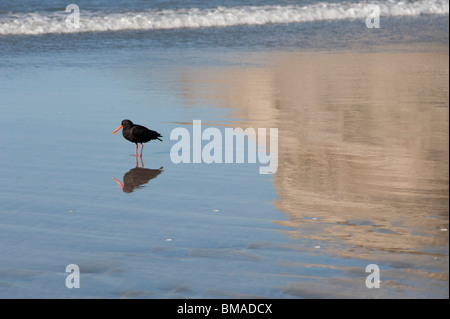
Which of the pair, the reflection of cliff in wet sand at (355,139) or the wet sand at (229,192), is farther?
the reflection of cliff in wet sand at (355,139)

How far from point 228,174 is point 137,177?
91 cm

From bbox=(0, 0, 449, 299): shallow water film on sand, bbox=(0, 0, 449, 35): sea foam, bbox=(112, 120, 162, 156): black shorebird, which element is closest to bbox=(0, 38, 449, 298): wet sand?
bbox=(0, 0, 449, 299): shallow water film on sand

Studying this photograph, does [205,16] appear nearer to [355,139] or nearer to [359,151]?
[355,139]

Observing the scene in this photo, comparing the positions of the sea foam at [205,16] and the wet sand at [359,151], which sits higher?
the sea foam at [205,16]

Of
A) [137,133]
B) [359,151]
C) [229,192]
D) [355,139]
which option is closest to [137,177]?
[137,133]

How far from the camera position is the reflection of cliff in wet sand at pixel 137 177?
6488 mm

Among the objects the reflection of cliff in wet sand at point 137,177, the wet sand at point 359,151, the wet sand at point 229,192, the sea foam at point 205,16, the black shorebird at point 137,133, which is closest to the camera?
the wet sand at point 229,192

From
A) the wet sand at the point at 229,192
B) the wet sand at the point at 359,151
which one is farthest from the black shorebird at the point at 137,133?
the wet sand at the point at 359,151

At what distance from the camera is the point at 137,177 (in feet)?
22.3

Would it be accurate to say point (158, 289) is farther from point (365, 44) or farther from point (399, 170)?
point (365, 44)

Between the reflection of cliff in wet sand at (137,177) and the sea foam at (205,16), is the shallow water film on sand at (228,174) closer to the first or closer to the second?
the reflection of cliff in wet sand at (137,177)

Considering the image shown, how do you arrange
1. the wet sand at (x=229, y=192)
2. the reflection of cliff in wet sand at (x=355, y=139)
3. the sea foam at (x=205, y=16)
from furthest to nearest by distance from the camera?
the sea foam at (x=205, y=16) → the reflection of cliff in wet sand at (x=355, y=139) → the wet sand at (x=229, y=192)

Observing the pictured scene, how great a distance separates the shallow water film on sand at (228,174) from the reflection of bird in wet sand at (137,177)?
0.10ft
